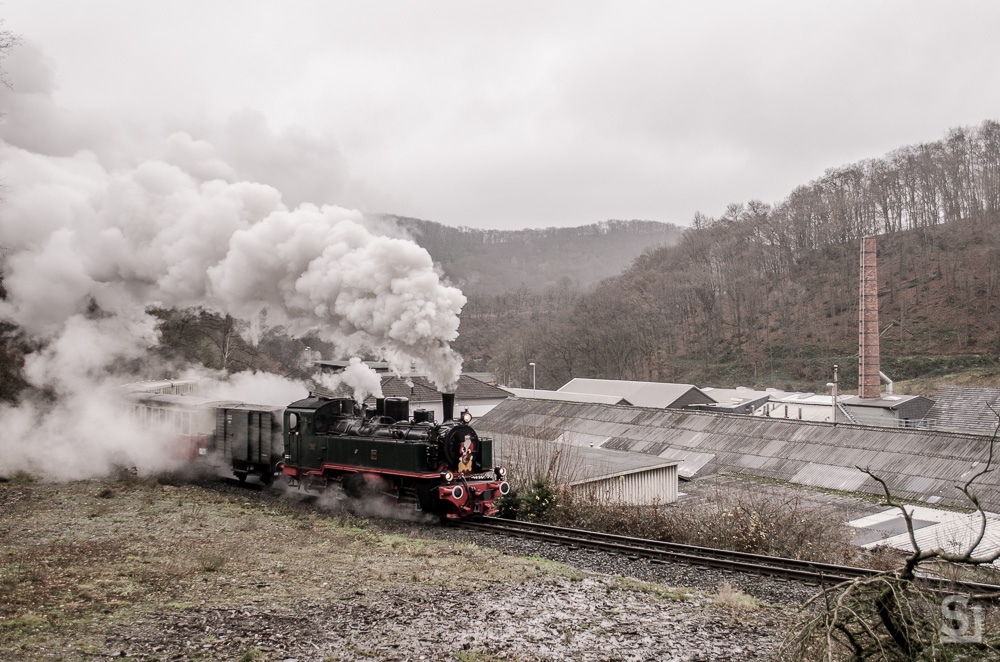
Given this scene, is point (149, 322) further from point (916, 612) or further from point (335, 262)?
point (916, 612)

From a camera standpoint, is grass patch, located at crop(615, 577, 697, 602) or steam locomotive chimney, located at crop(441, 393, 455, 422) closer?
grass patch, located at crop(615, 577, 697, 602)

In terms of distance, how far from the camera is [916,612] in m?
4.24

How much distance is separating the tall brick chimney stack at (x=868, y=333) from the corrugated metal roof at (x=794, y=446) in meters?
15.9

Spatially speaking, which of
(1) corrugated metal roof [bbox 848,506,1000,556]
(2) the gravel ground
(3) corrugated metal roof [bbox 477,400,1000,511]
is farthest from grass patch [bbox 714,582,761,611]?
(3) corrugated metal roof [bbox 477,400,1000,511]

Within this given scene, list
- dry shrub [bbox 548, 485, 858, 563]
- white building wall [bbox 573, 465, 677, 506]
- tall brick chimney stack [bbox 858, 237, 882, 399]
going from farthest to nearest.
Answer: tall brick chimney stack [bbox 858, 237, 882, 399], white building wall [bbox 573, 465, 677, 506], dry shrub [bbox 548, 485, 858, 563]

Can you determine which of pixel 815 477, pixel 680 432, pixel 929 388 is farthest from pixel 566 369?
pixel 815 477

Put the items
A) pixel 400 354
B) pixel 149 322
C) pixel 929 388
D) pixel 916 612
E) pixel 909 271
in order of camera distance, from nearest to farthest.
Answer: pixel 916 612
pixel 400 354
pixel 149 322
pixel 929 388
pixel 909 271

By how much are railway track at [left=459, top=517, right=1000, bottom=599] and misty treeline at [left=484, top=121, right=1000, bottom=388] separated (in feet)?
168

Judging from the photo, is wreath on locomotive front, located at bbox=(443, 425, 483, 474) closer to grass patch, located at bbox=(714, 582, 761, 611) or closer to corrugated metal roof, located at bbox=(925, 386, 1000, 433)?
grass patch, located at bbox=(714, 582, 761, 611)

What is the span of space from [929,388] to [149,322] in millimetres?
53270

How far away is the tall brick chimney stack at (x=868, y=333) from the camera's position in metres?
41.9

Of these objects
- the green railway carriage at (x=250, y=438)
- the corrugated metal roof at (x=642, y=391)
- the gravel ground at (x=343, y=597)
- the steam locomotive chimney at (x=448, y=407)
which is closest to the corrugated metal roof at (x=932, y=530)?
the gravel ground at (x=343, y=597)

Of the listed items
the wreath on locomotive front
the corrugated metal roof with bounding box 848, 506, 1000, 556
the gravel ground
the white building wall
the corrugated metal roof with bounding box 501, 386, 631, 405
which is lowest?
the corrugated metal roof with bounding box 848, 506, 1000, 556

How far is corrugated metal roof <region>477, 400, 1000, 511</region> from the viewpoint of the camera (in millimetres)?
23125
